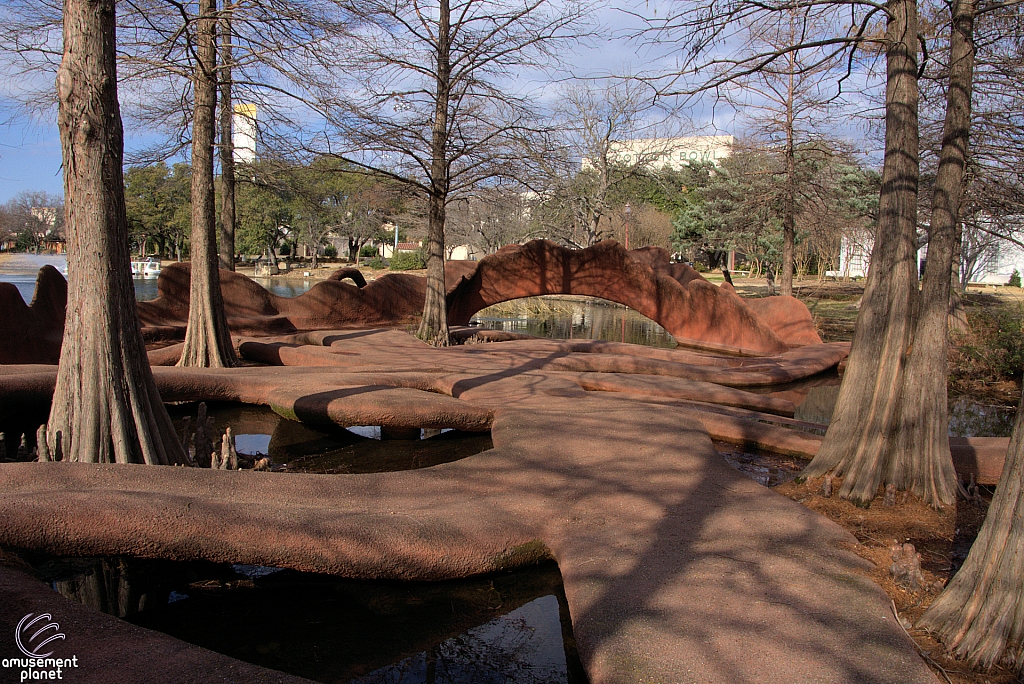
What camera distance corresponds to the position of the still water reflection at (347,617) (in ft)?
12.1

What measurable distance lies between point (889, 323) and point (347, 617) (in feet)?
15.6

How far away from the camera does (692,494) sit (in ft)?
16.7

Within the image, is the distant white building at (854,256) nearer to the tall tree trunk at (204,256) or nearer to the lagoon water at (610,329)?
the lagoon water at (610,329)

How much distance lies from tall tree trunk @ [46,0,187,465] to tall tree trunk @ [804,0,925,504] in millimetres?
5664

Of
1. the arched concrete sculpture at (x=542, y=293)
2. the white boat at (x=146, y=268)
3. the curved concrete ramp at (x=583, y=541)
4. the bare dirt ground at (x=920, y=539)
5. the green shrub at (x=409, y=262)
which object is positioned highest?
the green shrub at (x=409, y=262)

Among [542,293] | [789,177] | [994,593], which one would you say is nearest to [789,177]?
[789,177]

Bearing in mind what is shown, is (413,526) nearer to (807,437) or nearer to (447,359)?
(807,437)

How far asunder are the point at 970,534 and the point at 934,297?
1888mm

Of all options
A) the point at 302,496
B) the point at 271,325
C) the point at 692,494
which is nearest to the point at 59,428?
the point at 302,496

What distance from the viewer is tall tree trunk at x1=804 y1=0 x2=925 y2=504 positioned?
5.57 m

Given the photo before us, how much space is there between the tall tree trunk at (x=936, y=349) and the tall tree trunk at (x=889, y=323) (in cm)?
6

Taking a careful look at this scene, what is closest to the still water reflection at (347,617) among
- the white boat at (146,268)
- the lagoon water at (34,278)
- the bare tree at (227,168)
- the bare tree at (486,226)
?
the bare tree at (227,168)

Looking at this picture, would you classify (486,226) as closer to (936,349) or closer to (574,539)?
(936,349)

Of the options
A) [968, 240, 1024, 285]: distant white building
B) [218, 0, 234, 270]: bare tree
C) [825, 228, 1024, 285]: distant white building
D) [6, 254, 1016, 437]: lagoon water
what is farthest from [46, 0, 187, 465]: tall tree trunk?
[968, 240, 1024, 285]: distant white building
